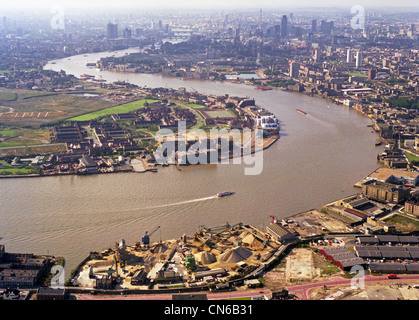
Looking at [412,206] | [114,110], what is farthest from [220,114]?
[412,206]

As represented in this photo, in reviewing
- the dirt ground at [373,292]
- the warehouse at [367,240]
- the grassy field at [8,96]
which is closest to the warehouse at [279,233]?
the warehouse at [367,240]

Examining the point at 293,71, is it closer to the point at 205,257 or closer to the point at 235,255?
the point at 235,255

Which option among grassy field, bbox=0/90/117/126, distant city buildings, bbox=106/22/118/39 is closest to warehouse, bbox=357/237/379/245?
grassy field, bbox=0/90/117/126

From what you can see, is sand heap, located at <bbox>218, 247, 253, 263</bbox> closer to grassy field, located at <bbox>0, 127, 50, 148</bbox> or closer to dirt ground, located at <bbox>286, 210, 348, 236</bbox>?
dirt ground, located at <bbox>286, 210, 348, 236</bbox>

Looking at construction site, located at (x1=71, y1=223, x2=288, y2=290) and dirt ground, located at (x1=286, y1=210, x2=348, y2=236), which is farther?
dirt ground, located at (x1=286, y1=210, x2=348, y2=236)

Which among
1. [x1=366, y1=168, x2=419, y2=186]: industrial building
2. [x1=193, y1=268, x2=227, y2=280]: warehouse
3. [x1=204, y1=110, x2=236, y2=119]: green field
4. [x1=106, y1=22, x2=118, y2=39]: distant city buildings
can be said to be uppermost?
[x1=106, y1=22, x2=118, y2=39]: distant city buildings
